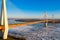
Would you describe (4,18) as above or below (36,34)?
above

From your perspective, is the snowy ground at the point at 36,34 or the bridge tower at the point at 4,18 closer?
the bridge tower at the point at 4,18

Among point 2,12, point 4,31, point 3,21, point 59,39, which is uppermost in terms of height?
A: point 2,12

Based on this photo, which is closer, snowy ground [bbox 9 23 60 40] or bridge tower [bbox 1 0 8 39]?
bridge tower [bbox 1 0 8 39]

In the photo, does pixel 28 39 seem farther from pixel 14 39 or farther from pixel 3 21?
pixel 3 21

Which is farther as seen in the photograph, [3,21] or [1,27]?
[3,21]

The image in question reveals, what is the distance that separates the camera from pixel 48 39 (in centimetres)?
1023

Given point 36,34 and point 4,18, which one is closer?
point 4,18

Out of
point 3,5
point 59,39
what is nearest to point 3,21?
point 3,5

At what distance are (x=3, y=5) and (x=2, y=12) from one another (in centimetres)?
53

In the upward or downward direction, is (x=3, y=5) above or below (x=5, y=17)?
above

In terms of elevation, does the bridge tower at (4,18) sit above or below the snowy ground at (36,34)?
above

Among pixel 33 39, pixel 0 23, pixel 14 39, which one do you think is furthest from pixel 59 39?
pixel 0 23

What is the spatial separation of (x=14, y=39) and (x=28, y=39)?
104cm

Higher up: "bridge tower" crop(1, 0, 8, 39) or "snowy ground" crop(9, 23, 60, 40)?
"bridge tower" crop(1, 0, 8, 39)
